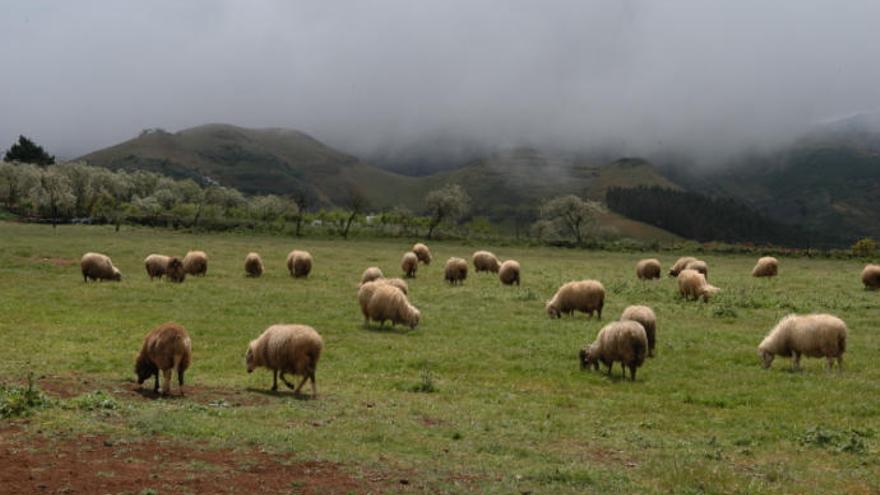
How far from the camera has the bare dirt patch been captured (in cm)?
945

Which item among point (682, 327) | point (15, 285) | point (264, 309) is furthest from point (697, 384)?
point (15, 285)

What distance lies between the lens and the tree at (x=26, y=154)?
14270 cm

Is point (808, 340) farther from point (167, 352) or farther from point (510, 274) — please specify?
point (510, 274)

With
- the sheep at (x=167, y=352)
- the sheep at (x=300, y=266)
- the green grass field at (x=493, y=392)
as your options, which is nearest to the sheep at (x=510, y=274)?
the green grass field at (x=493, y=392)

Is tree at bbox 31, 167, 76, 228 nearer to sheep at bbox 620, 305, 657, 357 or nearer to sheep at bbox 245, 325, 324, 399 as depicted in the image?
sheep at bbox 245, 325, 324, 399

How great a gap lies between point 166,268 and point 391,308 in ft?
65.3

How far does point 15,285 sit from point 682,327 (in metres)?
31.4

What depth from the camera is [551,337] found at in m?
25.0

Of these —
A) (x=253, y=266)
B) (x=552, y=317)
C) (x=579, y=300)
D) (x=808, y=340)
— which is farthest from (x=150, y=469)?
(x=253, y=266)

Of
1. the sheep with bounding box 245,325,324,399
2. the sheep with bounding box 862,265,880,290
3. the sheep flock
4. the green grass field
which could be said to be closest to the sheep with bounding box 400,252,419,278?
the sheep flock

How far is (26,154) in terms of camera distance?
470 feet

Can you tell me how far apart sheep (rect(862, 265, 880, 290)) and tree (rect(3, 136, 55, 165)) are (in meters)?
145

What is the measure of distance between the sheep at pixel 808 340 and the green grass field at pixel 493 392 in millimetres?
568

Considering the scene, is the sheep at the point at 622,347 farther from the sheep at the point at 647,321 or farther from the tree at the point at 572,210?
the tree at the point at 572,210
